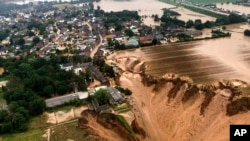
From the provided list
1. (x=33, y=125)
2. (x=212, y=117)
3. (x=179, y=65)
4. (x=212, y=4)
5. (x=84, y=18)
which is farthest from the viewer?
(x=212, y=4)

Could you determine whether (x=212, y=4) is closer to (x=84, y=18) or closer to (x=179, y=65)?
(x=84, y=18)

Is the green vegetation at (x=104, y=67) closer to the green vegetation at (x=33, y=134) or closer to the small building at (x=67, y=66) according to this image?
the small building at (x=67, y=66)

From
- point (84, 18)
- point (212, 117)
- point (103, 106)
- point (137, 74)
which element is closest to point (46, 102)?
point (103, 106)

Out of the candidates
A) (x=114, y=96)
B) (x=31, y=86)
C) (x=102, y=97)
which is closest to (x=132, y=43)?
(x=114, y=96)

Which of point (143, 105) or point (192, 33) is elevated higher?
point (192, 33)

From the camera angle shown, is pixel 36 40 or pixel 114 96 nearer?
pixel 114 96

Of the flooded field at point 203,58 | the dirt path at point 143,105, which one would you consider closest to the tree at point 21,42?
the flooded field at point 203,58

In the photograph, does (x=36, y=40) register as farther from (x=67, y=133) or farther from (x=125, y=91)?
(x=67, y=133)
